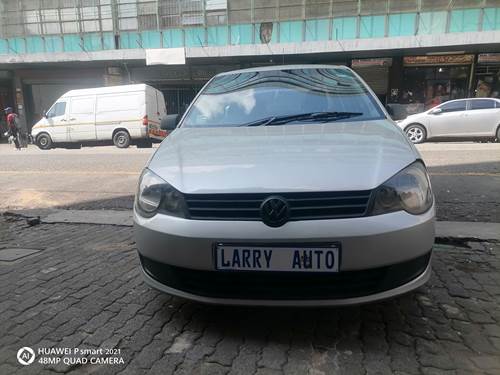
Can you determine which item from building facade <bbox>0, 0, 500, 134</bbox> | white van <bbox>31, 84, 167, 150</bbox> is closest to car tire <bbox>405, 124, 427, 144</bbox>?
building facade <bbox>0, 0, 500, 134</bbox>

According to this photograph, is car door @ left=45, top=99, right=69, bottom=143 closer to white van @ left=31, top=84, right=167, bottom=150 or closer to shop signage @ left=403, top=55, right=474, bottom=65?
white van @ left=31, top=84, right=167, bottom=150

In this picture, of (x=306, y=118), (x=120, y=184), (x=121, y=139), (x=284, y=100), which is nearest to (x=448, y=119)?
(x=120, y=184)

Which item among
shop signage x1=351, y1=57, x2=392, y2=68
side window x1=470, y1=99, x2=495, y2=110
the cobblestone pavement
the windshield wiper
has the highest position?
shop signage x1=351, y1=57, x2=392, y2=68

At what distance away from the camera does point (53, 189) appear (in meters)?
7.34

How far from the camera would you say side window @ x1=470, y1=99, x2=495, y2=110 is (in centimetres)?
1326

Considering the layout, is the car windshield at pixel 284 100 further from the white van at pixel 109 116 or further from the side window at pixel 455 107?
the white van at pixel 109 116

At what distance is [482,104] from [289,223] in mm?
13740

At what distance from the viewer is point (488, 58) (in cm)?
2006

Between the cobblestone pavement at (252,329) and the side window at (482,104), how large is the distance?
459 inches

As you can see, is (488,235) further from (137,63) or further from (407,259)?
Answer: (137,63)

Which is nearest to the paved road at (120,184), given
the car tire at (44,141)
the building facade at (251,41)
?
the car tire at (44,141)

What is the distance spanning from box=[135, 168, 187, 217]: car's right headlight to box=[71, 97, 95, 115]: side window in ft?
48.5

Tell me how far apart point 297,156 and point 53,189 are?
6290mm

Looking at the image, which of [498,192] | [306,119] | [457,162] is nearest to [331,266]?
[306,119]
